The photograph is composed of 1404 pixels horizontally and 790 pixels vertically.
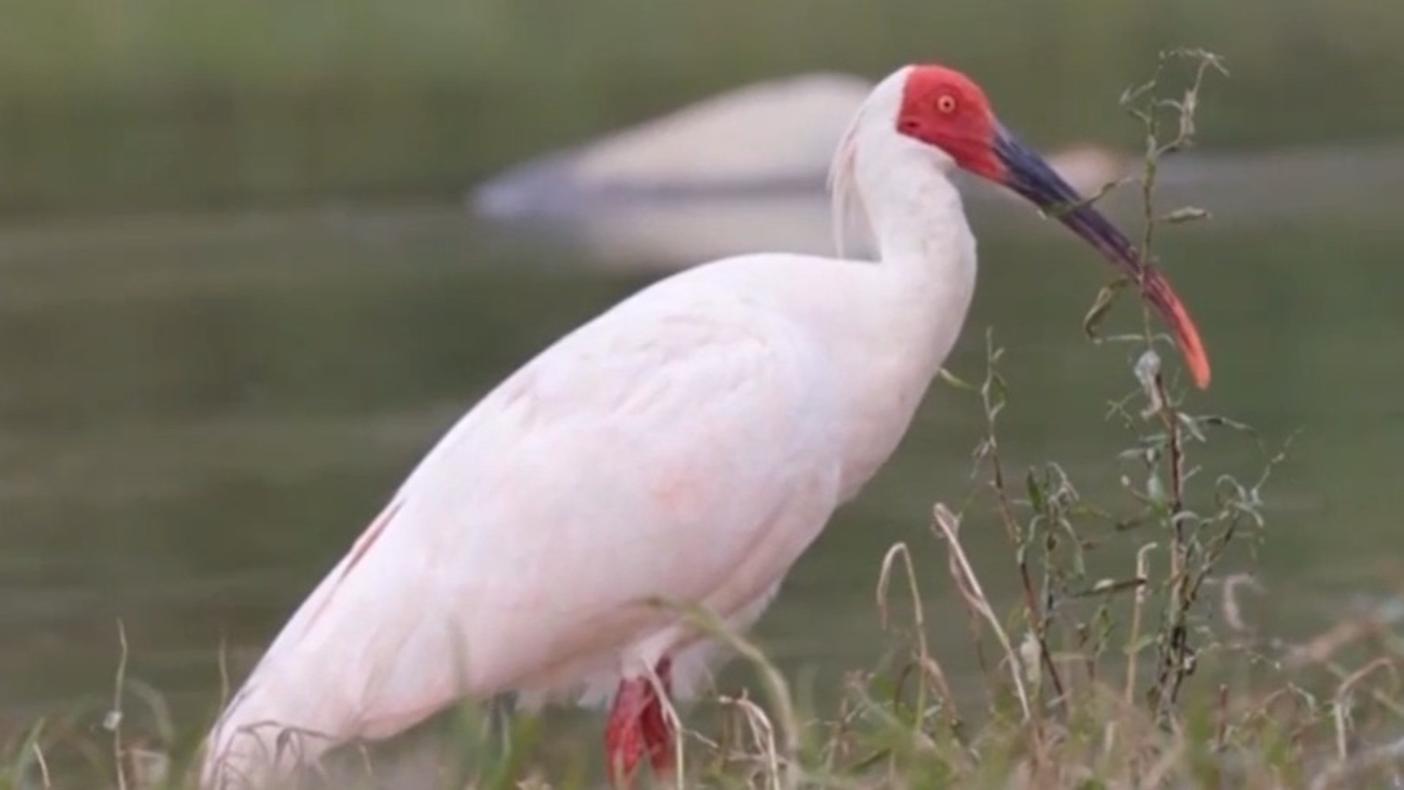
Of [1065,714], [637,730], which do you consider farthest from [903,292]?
[1065,714]

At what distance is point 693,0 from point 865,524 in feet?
67.8

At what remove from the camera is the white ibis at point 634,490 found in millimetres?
6387

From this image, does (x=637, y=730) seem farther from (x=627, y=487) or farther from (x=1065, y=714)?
(x=1065, y=714)

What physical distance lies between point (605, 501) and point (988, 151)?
96 centimetres

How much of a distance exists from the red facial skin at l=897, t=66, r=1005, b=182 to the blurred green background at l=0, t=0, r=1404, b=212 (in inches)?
823

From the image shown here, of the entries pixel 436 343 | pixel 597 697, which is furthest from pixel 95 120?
pixel 597 697

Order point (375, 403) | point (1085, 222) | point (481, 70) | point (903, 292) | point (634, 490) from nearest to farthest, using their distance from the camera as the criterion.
Answer: point (634, 490) < point (903, 292) < point (1085, 222) < point (375, 403) < point (481, 70)

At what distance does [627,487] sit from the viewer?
654 centimetres

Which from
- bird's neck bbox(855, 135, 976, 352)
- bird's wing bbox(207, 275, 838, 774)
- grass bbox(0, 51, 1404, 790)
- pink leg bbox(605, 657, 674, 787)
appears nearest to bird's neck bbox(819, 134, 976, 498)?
bird's neck bbox(855, 135, 976, 352)

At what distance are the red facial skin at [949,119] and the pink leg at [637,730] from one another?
40.5 inches

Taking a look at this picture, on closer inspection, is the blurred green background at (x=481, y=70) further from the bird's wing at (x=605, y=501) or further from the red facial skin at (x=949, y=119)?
the bird's wing at (x=605, y=501)

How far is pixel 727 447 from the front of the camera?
255 inches

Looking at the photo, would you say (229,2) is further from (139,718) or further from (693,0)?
(139,718)

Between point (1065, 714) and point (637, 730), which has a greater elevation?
point (1065, 714)
